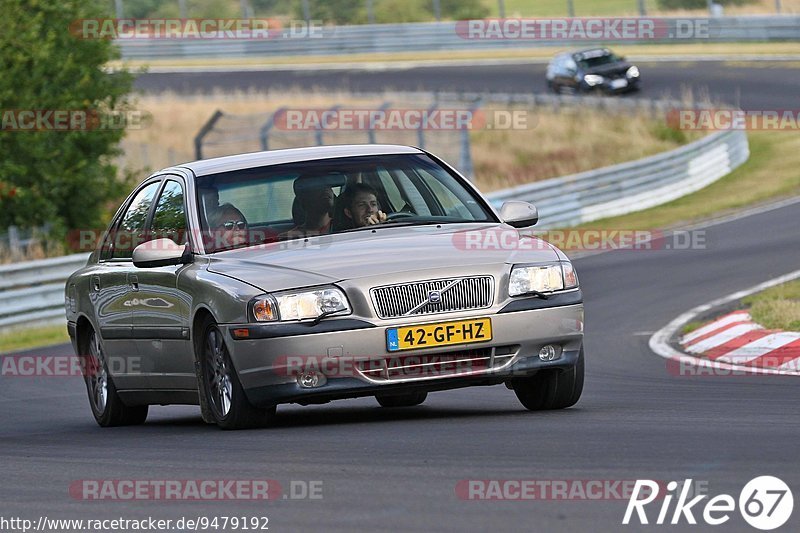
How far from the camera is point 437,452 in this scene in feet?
22.5

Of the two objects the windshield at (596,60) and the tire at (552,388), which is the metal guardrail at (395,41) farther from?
the tire at (552,388)

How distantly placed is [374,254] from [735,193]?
2131cm

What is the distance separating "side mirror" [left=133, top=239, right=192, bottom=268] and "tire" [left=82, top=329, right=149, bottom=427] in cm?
142

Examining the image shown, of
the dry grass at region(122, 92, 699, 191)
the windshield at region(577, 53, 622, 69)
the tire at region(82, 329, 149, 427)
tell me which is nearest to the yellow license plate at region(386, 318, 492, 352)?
the tire at region(82, 329, 149, 427)

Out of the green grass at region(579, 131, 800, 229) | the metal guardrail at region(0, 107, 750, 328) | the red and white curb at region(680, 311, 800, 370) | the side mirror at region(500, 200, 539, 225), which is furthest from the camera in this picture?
the green grass at region(579, 131, 800, 229)

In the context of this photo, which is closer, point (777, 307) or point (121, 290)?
point (121, 290)

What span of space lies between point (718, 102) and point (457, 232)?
31924 millimetres

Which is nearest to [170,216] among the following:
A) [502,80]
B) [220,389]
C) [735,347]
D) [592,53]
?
[220,389]

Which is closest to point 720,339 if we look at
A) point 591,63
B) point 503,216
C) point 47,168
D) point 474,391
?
point 474,391

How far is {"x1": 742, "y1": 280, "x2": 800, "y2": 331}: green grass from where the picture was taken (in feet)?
41.3

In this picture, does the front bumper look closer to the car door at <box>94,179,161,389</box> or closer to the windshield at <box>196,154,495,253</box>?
the windshield at <box>196,154,495,253</box>

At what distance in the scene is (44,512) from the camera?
20.4ft

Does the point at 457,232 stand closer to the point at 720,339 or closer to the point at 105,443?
the point at 105,443

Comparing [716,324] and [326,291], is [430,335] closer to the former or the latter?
[326,291]
